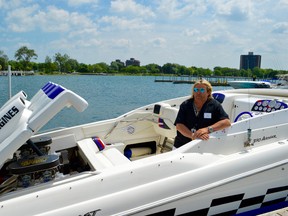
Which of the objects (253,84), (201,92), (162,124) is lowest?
(253,84)

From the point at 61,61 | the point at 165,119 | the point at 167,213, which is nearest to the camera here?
the point at 167,213

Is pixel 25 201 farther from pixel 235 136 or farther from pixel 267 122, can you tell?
pixel 267 122

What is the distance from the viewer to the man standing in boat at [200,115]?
10.1 ft

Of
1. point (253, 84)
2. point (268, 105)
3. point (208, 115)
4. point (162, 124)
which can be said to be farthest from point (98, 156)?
point (253, 84)

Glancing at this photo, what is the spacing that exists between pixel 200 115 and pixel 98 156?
1.16 meters

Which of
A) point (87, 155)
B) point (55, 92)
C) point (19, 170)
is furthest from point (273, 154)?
point (19, 170)

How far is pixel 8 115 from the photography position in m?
2.54

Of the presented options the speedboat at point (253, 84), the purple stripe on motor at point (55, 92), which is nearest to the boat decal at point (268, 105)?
the purple stripe on motor at point (55, 92)

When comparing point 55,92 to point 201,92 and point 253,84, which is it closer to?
point 201,92

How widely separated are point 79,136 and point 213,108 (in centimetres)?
182

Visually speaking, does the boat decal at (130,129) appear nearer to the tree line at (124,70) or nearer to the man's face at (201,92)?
the man's face at (201,92)

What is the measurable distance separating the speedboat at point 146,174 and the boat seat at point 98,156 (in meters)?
0.01

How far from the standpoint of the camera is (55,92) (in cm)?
265

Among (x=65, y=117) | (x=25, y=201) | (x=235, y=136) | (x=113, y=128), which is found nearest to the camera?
(x=25, y=201)
